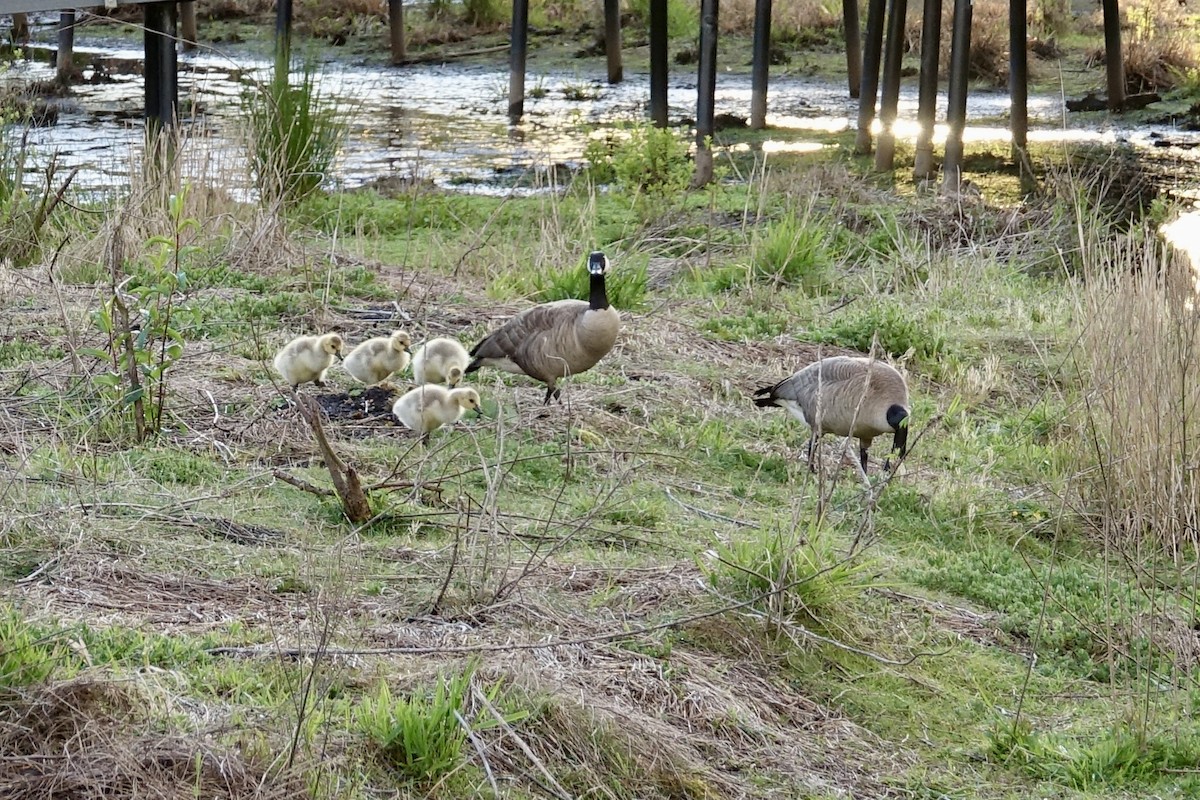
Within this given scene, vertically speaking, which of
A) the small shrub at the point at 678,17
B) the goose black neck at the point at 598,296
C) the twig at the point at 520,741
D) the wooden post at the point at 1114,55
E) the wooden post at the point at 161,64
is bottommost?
the twig at the point at 520,741

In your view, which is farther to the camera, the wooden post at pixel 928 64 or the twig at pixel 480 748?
the wooden post at pixel 928 64

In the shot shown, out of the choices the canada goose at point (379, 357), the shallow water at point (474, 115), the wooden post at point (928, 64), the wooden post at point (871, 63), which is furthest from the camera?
the wooden post at point (871, 63)

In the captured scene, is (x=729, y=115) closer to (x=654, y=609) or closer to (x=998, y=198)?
(x=998, y=198)

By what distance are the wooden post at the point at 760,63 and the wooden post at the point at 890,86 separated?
1511 millimetres

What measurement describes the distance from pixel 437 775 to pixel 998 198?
1325cm

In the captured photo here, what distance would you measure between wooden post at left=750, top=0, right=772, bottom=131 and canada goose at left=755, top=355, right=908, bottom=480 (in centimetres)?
1138

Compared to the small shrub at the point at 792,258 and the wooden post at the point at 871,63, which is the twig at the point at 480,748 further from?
the wooden post at the point at 871,63

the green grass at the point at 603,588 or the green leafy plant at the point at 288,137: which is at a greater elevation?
the green leafy plant at the point at 288,137

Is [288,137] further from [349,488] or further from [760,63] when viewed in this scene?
[760,63]

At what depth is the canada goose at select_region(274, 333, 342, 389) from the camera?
23.9ft

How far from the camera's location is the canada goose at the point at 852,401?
686cm

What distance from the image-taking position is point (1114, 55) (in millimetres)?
20281

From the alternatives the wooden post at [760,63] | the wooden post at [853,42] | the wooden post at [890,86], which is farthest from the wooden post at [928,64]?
the wooden post at [853,42]

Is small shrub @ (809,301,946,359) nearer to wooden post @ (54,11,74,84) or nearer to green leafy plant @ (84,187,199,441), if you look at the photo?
green leafy plant @ (84,187,199,441)
